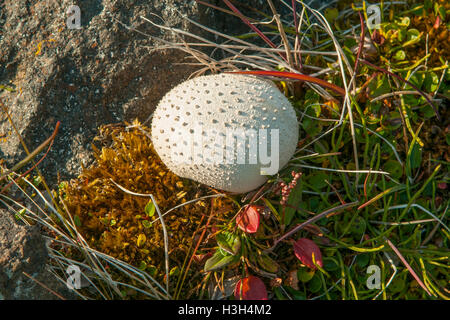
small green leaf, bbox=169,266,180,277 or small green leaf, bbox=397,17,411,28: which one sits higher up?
small green leaf, bbox=397,17,411,28

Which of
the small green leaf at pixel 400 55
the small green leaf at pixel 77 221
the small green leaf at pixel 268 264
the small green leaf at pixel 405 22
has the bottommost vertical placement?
the small green leaf at pixel 268 264

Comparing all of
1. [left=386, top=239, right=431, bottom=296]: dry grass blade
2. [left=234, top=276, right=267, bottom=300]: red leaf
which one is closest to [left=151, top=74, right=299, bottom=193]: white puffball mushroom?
[left=234, top=276, right=267, bottom=300]: red leaf

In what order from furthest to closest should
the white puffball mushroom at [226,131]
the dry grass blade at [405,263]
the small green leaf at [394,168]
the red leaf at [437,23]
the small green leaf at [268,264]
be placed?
1. the red leaf at [437,23]
2. the small green leaf at [394,168]
3. the small green leaf at [268,264]
4. the dry grass blade at [405,263]
5. the white puffball mushroom at [226,131]

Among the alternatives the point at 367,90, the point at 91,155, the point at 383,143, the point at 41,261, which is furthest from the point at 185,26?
the point at 41,261

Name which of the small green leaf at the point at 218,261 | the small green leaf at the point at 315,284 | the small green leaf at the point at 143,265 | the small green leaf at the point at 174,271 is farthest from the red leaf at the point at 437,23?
the small green leaf at the point at 143,265

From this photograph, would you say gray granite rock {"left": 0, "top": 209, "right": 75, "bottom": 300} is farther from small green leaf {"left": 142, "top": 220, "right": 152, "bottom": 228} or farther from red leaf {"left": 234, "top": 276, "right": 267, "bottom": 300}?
red leaf {"left": 234, "top": 276, "right": 267, "bottom": 300}

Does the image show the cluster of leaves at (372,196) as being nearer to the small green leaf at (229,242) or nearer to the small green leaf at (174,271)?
the small green leaf at (229,242)
